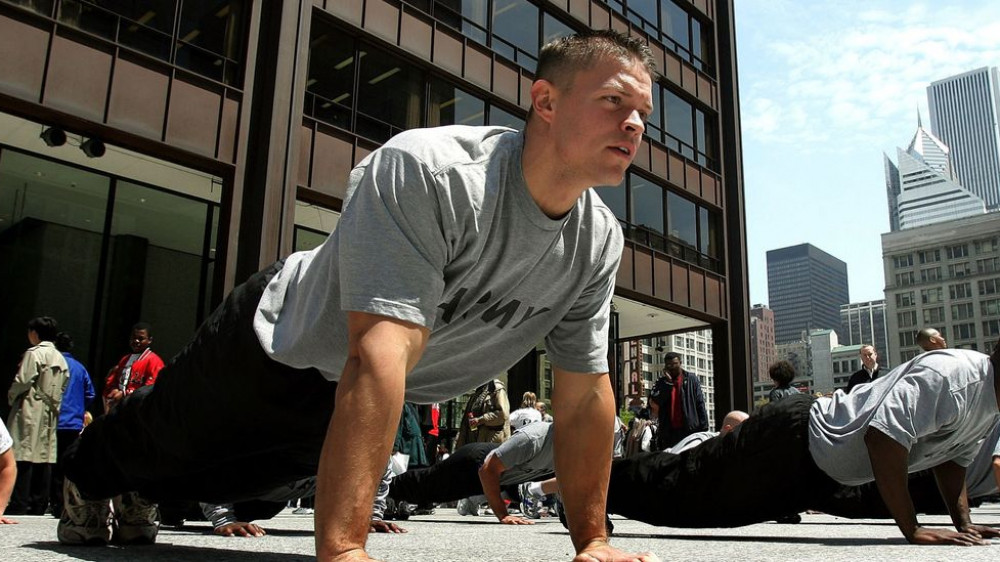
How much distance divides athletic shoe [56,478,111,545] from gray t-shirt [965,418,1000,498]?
6127 millimetres

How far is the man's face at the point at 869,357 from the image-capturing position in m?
10.1

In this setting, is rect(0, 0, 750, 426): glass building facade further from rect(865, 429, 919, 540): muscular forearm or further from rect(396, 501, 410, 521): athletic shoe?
rect(865, 429, 919, 540): muscular forearm

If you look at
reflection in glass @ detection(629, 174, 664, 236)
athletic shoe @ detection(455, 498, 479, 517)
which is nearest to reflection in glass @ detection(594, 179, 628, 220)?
reflection in glass @ detection(629, 174, 664, 236)

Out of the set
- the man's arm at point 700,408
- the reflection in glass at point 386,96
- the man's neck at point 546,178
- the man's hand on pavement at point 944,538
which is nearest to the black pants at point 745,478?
the man's hand on pavement at point 944,538

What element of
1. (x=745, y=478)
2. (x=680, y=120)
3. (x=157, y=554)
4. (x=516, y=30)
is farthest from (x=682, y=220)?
(x=157, y=554)

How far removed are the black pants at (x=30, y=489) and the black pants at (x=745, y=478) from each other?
6.22 meters

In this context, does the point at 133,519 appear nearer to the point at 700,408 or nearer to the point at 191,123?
the point at 700,408

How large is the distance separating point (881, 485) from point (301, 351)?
3064 millimetres

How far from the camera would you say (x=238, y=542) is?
395cm

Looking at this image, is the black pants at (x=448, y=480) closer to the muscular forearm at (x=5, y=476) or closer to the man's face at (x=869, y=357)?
the muscular forearm at (x=5, y=476)

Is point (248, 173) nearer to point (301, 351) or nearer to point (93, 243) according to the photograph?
point (93, 243)

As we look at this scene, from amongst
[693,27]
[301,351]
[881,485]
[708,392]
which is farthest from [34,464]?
[708,392]

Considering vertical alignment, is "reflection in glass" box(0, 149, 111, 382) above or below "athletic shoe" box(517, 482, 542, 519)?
above

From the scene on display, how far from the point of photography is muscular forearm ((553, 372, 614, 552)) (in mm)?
2463
